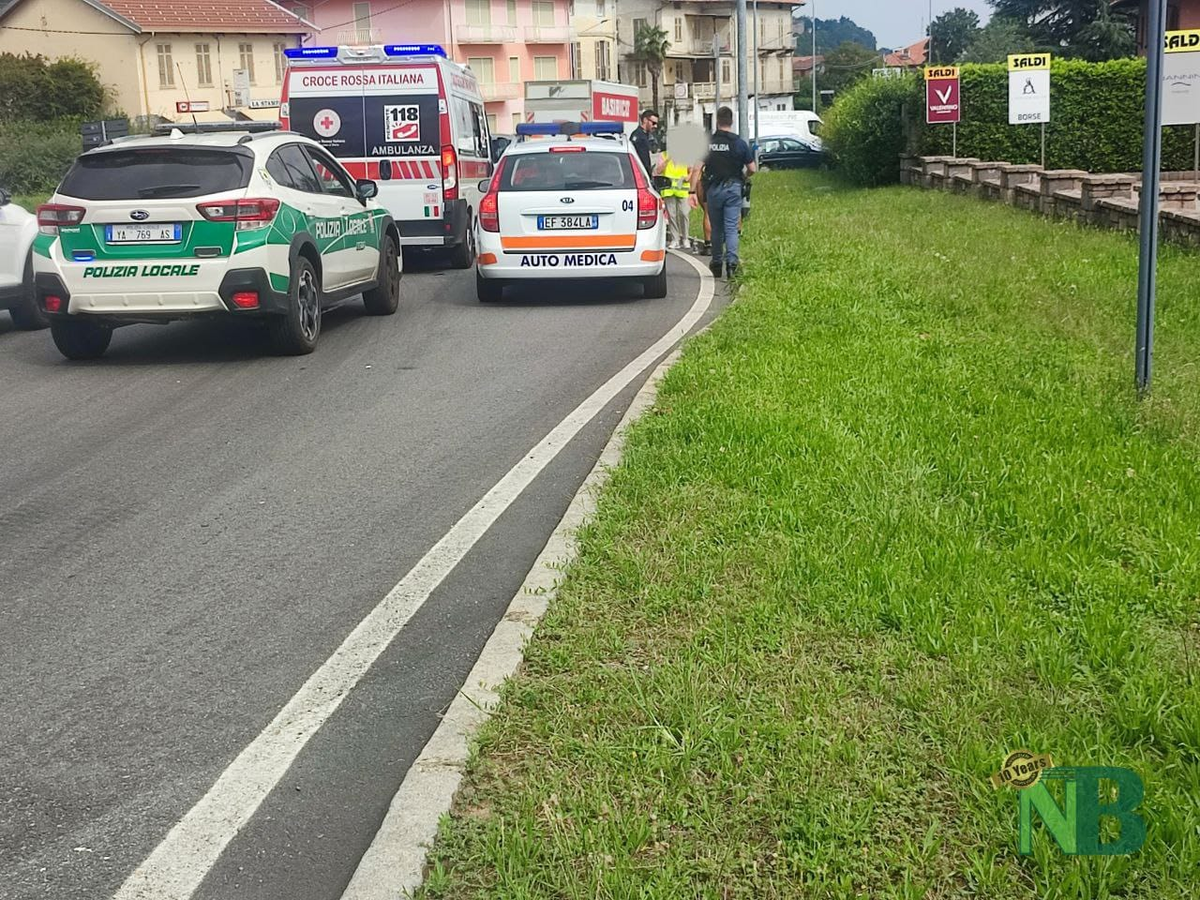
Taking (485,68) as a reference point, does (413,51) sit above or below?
below

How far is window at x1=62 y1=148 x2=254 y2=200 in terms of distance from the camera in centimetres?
1054

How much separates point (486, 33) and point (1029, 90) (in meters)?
60.0

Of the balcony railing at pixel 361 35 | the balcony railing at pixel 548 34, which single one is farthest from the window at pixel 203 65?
the balcony railing at pixel 548 34

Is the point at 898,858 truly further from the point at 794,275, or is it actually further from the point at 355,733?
the point at 794,275

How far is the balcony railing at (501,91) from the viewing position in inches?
3248

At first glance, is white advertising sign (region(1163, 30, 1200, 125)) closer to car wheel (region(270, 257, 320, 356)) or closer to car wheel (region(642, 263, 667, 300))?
car wheel (region(642, 263, 667, 300))

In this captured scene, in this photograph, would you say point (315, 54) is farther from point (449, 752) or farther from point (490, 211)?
point (449, 752)

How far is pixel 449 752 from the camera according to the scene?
3.75 metres

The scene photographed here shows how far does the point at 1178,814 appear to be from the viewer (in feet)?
10.4

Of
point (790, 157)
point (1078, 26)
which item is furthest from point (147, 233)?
point (1078, 26)

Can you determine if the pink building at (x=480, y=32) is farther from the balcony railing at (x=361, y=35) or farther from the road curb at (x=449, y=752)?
the road curb at (x=449, y=752)

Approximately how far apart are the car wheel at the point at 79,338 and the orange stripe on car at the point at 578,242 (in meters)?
4.23

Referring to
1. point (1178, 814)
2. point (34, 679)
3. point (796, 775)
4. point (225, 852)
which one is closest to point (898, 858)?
point (796, 775)

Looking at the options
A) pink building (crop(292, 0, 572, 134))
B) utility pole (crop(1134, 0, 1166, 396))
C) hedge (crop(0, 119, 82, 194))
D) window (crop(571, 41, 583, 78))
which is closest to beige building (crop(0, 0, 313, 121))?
hedge (crop(0, 119, 82, 194))
